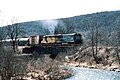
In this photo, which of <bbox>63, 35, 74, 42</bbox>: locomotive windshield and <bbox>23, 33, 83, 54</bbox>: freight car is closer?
<bbox>63, 35, 74, 42</bbox>: locomotive windshield

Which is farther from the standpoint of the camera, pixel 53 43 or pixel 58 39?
pixel 53 43

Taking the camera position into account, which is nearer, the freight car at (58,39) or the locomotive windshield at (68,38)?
the locomotive windshield at (68,38)

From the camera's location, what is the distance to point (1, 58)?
40.4 m

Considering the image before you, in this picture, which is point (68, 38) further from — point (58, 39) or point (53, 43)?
point (53, 43)

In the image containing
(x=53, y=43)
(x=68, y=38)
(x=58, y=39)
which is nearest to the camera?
(x=68, y=38)

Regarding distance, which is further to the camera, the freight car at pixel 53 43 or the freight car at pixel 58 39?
the freight car at pixel 53 43

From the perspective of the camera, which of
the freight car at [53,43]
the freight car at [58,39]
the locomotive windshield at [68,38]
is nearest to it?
the locomotive windshield at [68,38]

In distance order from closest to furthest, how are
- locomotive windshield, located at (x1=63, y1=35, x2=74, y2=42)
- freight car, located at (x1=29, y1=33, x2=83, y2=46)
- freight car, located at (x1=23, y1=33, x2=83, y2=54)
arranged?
locomotive windshield, located at (x1=63, y1=35, x2=74, y2=42), freight car, located at (x1=29, y1=33, x2=83, y2=46), freight car, located at (x1=23, y1=33, x2=83, y2=54)

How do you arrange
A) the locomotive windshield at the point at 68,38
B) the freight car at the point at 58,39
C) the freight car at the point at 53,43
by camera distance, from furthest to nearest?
1. the freight car at the point at 53,43
2. the freight car at the point at 58,39
3. the locomotive windshield at the point at 68,38

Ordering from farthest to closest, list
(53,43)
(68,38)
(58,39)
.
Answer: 1. (53,43)
2. (58,39)
3. (68,38)

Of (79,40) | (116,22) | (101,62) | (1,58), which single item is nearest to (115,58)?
(101,62)

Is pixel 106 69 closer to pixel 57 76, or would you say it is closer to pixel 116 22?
pixel 57 76

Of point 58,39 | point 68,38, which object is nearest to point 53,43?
point 58,39

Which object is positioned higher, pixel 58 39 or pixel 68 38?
pixel 68 38
